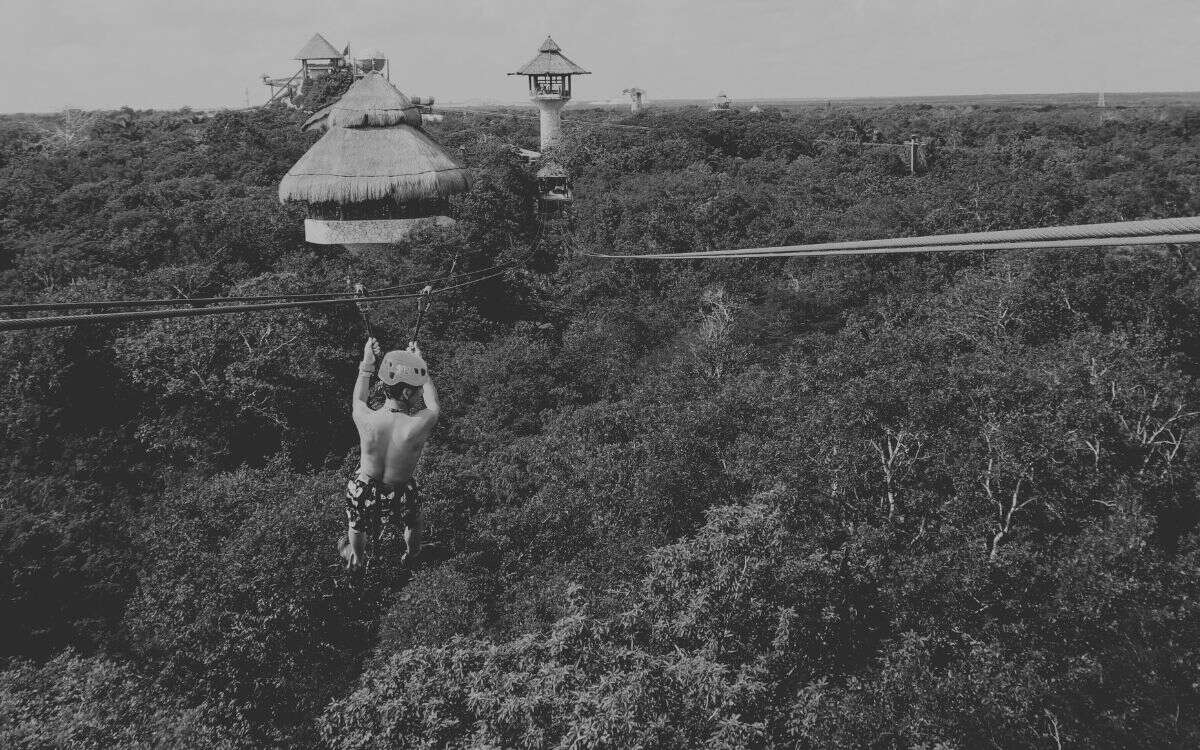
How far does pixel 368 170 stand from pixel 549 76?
2104 centimetres

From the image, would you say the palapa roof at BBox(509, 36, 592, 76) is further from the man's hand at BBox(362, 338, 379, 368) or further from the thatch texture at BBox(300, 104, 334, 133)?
the man's hand at BBox(362, 338, 379, 368)

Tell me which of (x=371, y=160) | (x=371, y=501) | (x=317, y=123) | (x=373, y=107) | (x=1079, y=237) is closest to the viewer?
(x=1079, y=237)

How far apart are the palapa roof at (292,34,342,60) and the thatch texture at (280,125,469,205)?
35627 mm

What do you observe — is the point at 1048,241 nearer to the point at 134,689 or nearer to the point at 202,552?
the point at 134,689

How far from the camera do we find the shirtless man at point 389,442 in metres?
4.84

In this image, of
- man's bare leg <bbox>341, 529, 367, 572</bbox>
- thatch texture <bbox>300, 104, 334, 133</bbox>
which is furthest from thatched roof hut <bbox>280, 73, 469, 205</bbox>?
man's bare leg <bbox>341, 529, 367, 572</bbox>

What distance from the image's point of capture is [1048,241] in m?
2.63

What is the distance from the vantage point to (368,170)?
77.3ft

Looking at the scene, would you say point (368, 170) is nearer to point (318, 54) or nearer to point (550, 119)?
point (550, 119)

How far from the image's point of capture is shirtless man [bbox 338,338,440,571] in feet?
15.9

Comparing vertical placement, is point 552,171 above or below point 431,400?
above

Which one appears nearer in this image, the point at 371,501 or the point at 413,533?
the point at 371,501

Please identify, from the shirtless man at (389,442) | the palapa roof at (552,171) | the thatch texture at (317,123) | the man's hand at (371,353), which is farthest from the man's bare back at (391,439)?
the thatch texture at (317,123)

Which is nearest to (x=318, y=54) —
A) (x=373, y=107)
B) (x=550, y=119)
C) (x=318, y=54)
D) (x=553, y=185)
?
(x=318, y=54)
